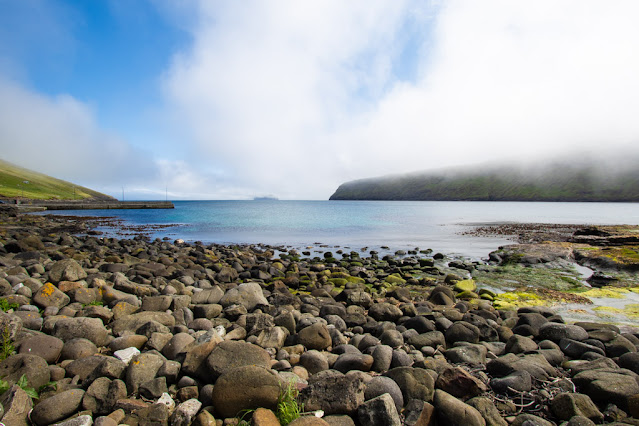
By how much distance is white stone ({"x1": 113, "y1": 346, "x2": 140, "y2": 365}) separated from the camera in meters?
5.64

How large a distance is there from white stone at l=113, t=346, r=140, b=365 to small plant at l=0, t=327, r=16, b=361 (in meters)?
1.57

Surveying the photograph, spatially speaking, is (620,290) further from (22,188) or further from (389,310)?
(22,188)

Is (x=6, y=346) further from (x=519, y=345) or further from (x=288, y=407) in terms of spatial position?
(x=519, y=345)

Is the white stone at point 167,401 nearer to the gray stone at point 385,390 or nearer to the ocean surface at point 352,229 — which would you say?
the gray stone at point 385,390

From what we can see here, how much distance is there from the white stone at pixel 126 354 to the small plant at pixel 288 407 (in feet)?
9.08

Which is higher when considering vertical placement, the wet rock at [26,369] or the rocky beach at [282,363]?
the wet rock at [26,369]

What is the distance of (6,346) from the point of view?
550 centimetres

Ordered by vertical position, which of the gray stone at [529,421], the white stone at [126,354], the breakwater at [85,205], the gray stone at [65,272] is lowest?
the gray stone at [529,421]

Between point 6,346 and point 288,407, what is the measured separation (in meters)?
4.82

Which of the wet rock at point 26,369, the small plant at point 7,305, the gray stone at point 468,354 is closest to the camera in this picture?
the wet rock at point 26,369

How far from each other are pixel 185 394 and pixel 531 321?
915 centimetres

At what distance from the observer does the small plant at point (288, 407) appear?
4.50 m

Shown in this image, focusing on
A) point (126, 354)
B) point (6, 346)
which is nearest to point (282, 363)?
point (126, 354)

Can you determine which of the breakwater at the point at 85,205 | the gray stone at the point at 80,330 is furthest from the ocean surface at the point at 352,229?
the breakwater at the point at 85,205
